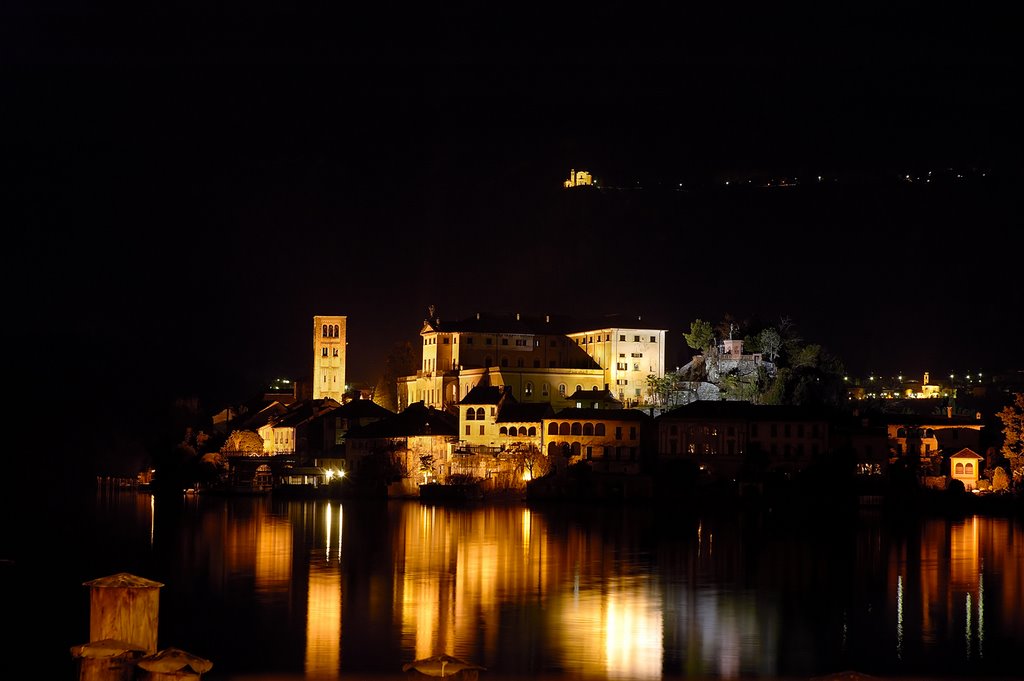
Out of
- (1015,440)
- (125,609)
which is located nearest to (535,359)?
(1015,440)

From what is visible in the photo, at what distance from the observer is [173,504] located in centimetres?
6266

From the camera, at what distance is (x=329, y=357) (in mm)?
94438

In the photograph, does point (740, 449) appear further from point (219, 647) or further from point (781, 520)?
point (219, 647)

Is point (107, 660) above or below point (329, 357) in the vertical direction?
below

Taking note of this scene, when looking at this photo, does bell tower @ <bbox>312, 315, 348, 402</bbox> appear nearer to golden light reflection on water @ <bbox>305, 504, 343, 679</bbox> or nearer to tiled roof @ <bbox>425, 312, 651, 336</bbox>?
tiled roof @ <bbox>425, 312, 651, 336</bbox>

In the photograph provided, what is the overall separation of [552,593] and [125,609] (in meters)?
17.6

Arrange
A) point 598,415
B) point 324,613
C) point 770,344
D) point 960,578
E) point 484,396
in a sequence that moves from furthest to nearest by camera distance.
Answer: point 770,344, point 484,396, point 598,415, point 960,578, point 324,613

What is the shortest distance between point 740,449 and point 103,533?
2671 cm

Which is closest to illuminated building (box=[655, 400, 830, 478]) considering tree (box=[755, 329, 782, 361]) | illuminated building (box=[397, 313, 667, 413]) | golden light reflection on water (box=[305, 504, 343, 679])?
tree (box=[755, 329, 782, 361])

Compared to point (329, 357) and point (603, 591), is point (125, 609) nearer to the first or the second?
point (603, 591)

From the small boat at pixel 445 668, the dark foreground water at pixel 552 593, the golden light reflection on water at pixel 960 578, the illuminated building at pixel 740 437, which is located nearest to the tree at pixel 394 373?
the illuminated building at pixel 740 437

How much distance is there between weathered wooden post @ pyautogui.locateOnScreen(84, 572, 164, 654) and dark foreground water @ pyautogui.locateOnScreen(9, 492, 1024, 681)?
2.53 m

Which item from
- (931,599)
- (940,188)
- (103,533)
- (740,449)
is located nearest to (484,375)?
(740,449)

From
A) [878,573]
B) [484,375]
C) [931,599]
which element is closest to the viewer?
[931,599]
